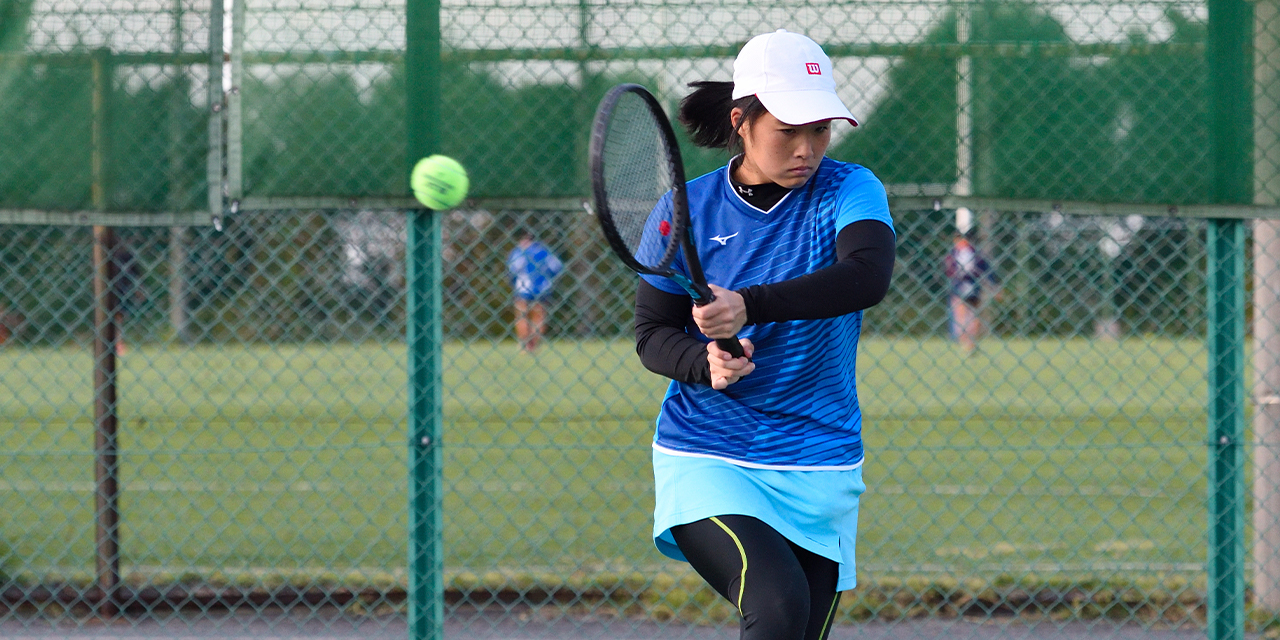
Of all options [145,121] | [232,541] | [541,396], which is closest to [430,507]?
[145,121]

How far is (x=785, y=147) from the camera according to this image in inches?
99.7

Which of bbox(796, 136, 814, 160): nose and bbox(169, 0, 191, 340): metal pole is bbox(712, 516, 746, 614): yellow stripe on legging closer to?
bbox(796, 136, 814, 160): nose

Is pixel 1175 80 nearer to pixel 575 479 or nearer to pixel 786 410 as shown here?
pixel 786 410

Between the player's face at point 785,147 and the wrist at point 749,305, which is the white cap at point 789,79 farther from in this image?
the wrist at point 749,305

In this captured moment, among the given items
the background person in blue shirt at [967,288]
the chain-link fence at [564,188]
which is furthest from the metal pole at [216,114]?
the background person in blue shirt at [967,288]

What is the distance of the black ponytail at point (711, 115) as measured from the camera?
274 cm

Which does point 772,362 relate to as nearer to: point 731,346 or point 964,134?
point 731,346

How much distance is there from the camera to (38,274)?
14328 millimetres

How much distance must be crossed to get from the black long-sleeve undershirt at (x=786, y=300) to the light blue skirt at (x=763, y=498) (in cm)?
22

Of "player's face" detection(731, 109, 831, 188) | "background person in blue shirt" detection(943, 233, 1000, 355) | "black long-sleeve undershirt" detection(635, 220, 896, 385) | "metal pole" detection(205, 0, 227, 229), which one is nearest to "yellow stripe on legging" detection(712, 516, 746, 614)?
"black long-sleeve undershirt" detection(635, 220, 896, 385)

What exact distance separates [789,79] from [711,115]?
1.04 feet

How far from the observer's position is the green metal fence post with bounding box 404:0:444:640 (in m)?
3.86

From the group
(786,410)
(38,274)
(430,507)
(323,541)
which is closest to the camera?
(786,410)

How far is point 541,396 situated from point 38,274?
20.9 feet
